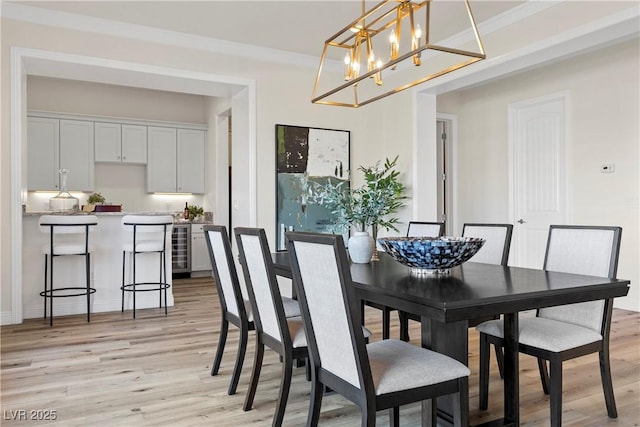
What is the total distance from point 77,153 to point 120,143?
24.3 inches

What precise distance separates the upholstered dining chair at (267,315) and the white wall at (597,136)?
399 centimetres

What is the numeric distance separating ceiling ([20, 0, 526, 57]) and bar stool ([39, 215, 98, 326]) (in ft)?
6.10

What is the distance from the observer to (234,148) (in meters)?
5.91

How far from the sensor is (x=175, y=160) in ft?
25.1

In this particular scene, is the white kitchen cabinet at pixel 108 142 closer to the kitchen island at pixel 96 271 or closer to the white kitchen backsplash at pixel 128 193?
the white kitchen backsplash at pixel 128 193

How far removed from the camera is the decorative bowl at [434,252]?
2055 mm

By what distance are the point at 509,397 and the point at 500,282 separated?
54 centimetres

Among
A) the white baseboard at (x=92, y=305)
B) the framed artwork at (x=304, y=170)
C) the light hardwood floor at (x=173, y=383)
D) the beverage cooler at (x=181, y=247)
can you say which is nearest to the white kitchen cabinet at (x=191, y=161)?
the beverage cooler at (x=181, y=247)

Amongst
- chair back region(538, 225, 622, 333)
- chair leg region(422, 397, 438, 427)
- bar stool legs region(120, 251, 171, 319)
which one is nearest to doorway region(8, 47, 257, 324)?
bar stool legs region(120, 251, 171, 319)

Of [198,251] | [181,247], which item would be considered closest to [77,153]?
[181,247]

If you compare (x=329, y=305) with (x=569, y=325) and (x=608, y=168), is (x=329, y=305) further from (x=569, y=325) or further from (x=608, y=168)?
(x=608, y=168)

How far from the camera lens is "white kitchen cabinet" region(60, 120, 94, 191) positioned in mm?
6988

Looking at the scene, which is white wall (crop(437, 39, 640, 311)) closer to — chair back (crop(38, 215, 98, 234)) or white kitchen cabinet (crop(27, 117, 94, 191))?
chair back (crop(38, 215, 98, 234))

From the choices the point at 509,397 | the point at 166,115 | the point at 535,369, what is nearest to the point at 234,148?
the point at 166,115
